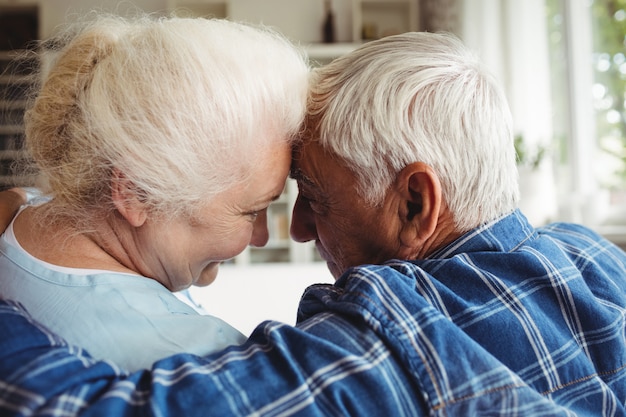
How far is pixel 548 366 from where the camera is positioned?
2.96 feet

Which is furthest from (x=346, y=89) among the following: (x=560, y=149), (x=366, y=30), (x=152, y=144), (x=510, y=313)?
(x=366, y=30)

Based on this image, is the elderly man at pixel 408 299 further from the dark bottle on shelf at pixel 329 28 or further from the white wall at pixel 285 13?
the white wall at pixel 285 13

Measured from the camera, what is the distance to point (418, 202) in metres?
1.08

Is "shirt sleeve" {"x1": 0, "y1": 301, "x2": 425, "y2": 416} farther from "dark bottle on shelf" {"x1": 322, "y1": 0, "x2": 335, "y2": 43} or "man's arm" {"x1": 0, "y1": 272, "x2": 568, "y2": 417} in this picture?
"dark bottle on shelf" {"x1": 322, "y1": 0, "x2": 335, "y2": 43}

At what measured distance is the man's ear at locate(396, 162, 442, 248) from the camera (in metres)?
1.04

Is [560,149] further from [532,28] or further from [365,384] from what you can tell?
[365,384]

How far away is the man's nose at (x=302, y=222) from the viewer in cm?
126

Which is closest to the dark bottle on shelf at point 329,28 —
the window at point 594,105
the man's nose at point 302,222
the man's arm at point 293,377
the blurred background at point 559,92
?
the blurred background at point 559,92

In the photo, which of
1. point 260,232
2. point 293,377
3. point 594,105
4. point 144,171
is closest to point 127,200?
point 144,171

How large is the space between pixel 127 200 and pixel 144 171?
0.06 m

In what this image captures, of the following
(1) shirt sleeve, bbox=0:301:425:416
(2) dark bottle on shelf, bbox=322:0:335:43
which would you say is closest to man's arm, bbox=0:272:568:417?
(1) shirt sleeve, bbox=0:301:425:416

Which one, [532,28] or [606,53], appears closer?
[606,53]

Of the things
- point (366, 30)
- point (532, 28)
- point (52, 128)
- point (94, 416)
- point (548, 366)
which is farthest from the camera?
point (366, 30)

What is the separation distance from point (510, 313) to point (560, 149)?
3.86 m
